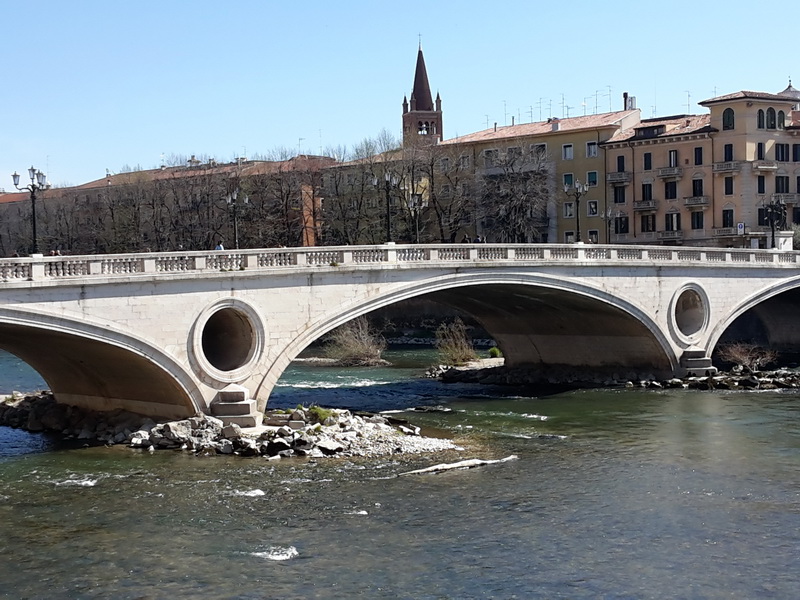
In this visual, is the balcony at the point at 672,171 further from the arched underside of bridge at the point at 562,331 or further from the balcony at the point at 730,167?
the arched underside of bridge at the point at 562,331

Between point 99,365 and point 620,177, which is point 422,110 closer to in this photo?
point 620,177

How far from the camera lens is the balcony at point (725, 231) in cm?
6197

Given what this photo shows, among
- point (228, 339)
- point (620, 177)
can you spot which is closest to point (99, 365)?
point (228, 339)

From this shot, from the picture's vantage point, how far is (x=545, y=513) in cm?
2156

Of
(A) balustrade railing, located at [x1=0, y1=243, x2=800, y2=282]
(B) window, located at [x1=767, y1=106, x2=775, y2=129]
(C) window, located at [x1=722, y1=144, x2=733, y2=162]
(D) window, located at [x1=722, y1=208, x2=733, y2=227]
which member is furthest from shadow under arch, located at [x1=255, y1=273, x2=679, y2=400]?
(B) window, located at [x1=767, y1=106, x2=775, y2=129]

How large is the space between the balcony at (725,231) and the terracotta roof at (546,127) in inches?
347

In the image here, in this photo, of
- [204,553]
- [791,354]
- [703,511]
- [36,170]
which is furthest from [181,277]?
[791,354]

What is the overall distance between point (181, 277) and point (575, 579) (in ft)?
45.0

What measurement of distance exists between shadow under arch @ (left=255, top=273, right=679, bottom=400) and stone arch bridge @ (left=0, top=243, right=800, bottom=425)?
6cm

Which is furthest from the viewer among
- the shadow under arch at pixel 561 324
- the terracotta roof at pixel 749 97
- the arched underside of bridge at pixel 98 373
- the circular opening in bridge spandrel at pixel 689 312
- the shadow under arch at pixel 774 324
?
the terracotta roof at pixel 749 97

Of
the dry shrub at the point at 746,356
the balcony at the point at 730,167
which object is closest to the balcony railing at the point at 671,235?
the balcony at the point at 730,167

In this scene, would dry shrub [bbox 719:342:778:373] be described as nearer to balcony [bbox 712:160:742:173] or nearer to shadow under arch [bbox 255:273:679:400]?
shadow under arch [bbox 255:273:679:400]

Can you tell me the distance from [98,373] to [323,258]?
21.6 ft

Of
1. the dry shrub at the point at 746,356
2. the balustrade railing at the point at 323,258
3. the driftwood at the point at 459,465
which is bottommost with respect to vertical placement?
the driftwood at the point at 459,465
